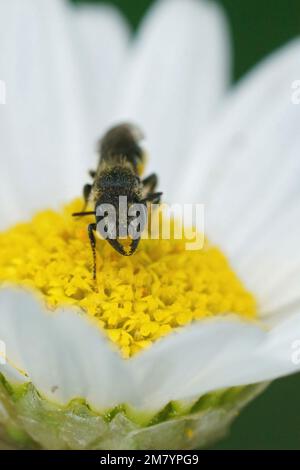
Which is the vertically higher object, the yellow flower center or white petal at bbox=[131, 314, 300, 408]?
the yellow flower center

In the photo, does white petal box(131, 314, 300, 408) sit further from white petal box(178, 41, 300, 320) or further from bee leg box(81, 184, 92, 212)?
white petal box(178, 41, 300, 320)

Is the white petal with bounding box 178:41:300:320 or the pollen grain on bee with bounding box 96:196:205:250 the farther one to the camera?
the white petal with bounding box 178:41:300:320

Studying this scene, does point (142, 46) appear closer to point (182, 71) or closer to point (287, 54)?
point (182, 71)

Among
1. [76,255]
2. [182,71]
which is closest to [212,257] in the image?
[76,255]

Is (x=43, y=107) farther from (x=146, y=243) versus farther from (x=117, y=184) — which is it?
(x=117, y=184)

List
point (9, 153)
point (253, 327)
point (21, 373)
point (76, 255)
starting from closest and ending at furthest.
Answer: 1. point (253, 327)
2. point (21, 373)
3. point (76, 255)
4. point (9, 153)

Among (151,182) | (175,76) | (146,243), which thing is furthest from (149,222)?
(175,76)

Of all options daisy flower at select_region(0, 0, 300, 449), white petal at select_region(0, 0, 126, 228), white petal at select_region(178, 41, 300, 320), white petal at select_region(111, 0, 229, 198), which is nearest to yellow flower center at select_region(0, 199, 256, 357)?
daisy flower at select_region(0, 0, 300, 449)
